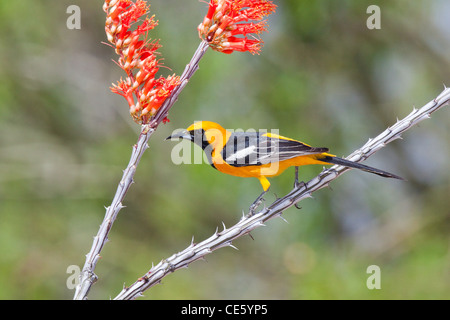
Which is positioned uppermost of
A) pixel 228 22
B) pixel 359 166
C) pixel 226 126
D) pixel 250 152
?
pixel 226 126

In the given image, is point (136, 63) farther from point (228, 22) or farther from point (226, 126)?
point (226, 126)

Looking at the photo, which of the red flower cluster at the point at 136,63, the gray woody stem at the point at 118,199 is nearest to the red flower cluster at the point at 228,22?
the gray woody stem at the point at 118,199

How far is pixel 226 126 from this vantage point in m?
6.13

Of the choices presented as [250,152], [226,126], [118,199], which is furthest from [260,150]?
[226,126]

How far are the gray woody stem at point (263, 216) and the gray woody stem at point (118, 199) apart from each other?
0.48 ft

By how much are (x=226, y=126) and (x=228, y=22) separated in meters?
4.31

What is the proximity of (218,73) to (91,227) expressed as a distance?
8.95 feet

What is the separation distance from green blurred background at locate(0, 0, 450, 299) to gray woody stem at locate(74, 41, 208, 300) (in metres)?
4.27

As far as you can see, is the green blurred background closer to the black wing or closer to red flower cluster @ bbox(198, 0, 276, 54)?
the black wing

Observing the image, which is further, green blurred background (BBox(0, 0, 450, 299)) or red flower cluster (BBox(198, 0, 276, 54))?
green blurred background (BBox(0, 0, 450, 299))

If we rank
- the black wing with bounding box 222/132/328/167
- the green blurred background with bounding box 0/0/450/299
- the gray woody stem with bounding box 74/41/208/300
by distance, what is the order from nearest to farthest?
the gray woody stem with bounding box 74/41/208/300
the black wing with bounding box 222/132/328/167
the green blurred background with bounding box 0/0/450/299

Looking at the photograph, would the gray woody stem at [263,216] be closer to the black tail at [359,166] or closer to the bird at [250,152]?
the black tail at [359,166]

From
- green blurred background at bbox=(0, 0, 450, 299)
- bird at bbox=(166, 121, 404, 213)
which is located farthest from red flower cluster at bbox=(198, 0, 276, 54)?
green blurred background at bbox=(0, 0, 450, 299)

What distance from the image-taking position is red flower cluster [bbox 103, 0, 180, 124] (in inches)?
69.9
